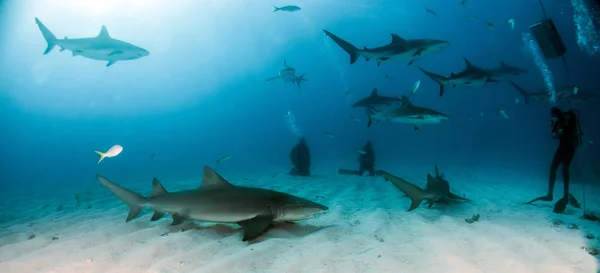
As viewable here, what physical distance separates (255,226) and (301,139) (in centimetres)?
992

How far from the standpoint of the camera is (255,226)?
343cm

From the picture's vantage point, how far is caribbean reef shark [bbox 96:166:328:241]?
3621 mm

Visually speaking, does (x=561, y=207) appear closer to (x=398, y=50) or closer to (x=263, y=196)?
(x=398, y=50)

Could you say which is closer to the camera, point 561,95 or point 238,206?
point 238,206

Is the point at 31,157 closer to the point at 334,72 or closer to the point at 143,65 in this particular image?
the point at 143,65

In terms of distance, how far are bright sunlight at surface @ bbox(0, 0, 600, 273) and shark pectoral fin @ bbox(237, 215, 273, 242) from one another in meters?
0.02

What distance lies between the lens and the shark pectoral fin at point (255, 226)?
3.33m

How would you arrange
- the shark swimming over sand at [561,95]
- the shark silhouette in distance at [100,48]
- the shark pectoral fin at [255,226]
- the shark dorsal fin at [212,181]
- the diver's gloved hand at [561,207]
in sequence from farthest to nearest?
the shark swimming over sand at [561,95] < the shark silhouette in distance at [100,48] < the diver's gloved hand at [561,207] < the shark dorsal fin at [212,181] < the shark pectoral fin at [255,226]

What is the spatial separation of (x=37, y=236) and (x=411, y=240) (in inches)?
217

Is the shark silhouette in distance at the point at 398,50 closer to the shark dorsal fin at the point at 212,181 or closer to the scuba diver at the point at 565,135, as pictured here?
the scuba diver at the point at 565,135

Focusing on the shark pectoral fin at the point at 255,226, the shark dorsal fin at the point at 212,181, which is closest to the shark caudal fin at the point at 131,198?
the shark dorsal fin at the point at 212,181

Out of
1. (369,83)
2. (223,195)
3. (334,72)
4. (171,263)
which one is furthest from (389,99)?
(334,72)

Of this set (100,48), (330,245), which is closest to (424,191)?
(330,245)

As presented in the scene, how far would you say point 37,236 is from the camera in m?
4.43
